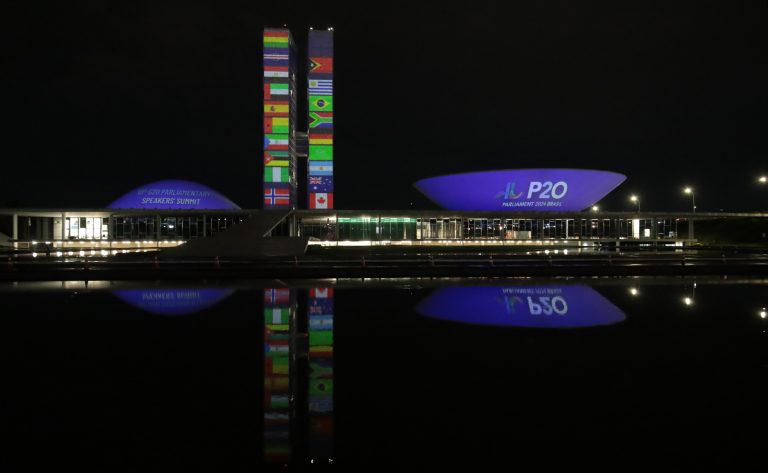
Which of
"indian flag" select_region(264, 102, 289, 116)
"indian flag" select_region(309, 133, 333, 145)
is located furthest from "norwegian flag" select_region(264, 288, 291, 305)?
"indian flag" select_region(264, 102, 289, 116)

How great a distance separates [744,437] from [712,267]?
21.2m

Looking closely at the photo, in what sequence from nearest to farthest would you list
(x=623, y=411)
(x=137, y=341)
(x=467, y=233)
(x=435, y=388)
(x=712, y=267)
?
(x=623, y=411) < (x=435, y=388) < (x=137, y=341) < (x=712, y=267) < (x=467, y=233)

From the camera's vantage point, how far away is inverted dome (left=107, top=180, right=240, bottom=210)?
55.6 meters

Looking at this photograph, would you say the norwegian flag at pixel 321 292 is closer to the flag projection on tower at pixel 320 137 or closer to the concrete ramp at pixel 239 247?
the concrete ramp at pixel 239 247

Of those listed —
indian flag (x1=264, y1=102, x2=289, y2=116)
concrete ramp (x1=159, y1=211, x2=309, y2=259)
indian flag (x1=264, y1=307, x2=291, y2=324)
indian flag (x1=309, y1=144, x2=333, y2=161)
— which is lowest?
indian flag (x1=264, y1=307, x2=291, y2=324)

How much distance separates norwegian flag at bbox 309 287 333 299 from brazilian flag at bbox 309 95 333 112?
58385mm

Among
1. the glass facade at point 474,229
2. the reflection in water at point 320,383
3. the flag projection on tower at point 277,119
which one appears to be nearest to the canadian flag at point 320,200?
the flag projection on tower at point 277,119

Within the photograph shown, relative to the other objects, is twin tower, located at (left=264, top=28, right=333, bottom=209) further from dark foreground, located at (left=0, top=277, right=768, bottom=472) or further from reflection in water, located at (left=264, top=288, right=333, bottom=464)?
reflection in water, located at (left=264, top=288, right=333, bottom=464)

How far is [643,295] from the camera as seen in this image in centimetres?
1476

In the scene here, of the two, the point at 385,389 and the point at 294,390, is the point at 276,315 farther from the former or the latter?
the point at 385,389

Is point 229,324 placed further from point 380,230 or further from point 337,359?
point 380,230

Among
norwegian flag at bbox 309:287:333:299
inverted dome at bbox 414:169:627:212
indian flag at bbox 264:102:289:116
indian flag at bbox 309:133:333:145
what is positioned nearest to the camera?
norwegian flag at bbox 309:287:333:299

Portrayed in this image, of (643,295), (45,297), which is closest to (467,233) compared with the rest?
(643,295)

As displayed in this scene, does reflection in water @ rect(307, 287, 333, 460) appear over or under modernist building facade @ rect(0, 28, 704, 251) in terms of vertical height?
under
